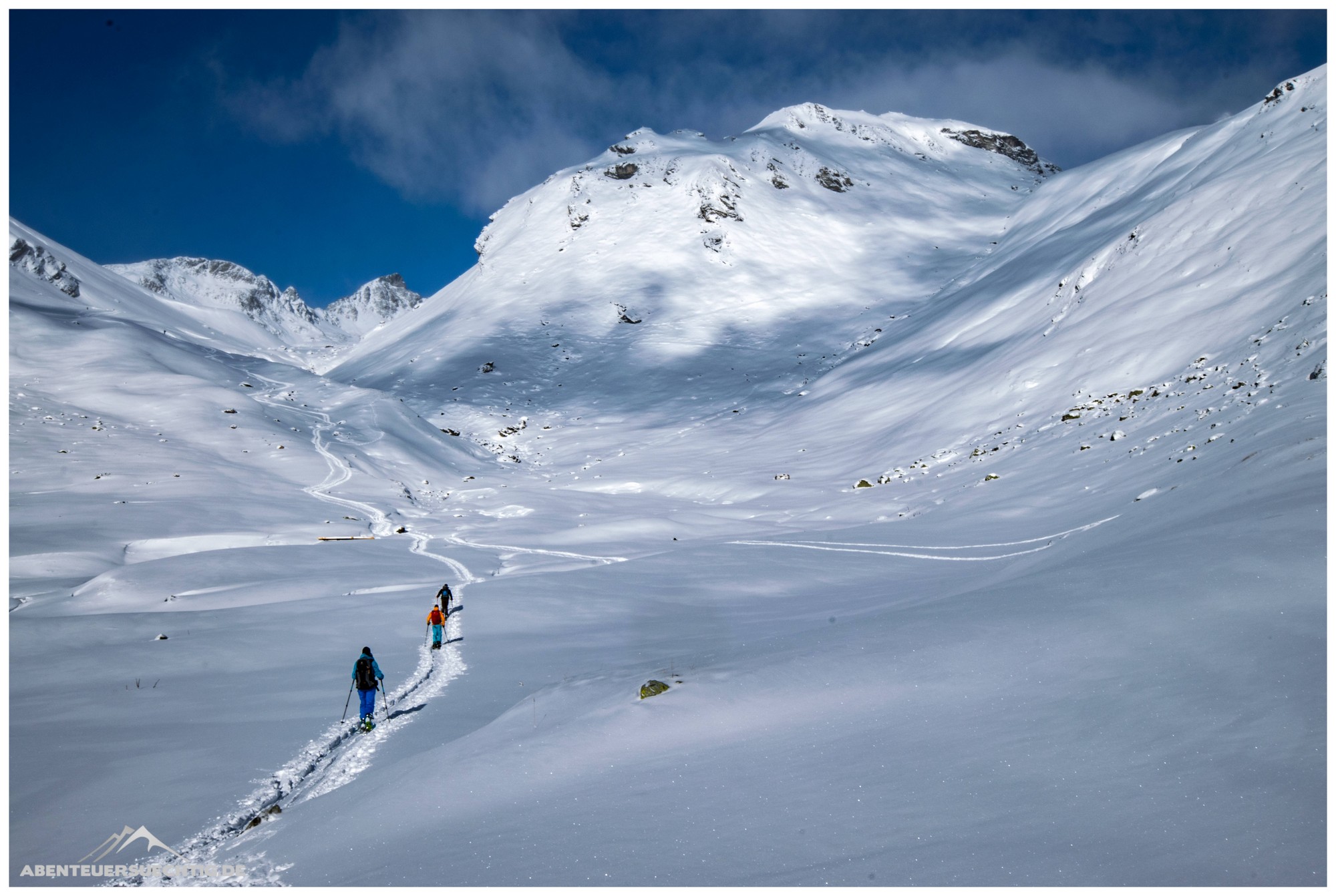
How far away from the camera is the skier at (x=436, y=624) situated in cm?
1434

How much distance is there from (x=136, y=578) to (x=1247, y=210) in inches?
1864

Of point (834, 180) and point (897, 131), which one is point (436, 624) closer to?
point (834, 180)

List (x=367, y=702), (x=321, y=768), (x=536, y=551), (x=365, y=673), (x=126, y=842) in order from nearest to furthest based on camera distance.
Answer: (x=126, y=842) < (x=321, y=768) < (x=365, y=673) < (x=367, y=702) < (x=536, y=551)

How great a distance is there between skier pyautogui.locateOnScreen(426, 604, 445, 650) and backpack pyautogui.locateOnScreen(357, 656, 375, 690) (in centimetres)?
375

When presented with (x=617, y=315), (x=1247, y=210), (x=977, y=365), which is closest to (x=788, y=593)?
(x=977, y=365)

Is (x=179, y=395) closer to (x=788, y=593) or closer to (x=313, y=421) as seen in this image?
(x=313, y=421)

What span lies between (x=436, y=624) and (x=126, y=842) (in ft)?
23.6

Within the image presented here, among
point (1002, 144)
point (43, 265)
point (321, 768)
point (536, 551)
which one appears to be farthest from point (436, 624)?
point (1002, 144)

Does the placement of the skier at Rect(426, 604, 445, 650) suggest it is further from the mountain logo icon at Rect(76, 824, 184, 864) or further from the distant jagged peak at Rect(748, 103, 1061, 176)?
the distant jagged peak at Rect(748, 103, 1061, 176)

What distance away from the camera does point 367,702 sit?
34.6 ft

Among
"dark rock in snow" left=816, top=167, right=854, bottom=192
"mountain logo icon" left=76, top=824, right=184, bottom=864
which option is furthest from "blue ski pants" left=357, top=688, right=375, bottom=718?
"dark rock in snow" left=816, top=167, right=854, bottom=192

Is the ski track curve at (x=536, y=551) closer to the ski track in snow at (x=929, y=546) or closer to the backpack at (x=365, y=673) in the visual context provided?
the ski track in snow at (x=929, y=546)

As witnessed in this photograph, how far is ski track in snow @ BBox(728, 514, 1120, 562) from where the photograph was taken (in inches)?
613

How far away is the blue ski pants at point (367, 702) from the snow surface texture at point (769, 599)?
19.5 inches
